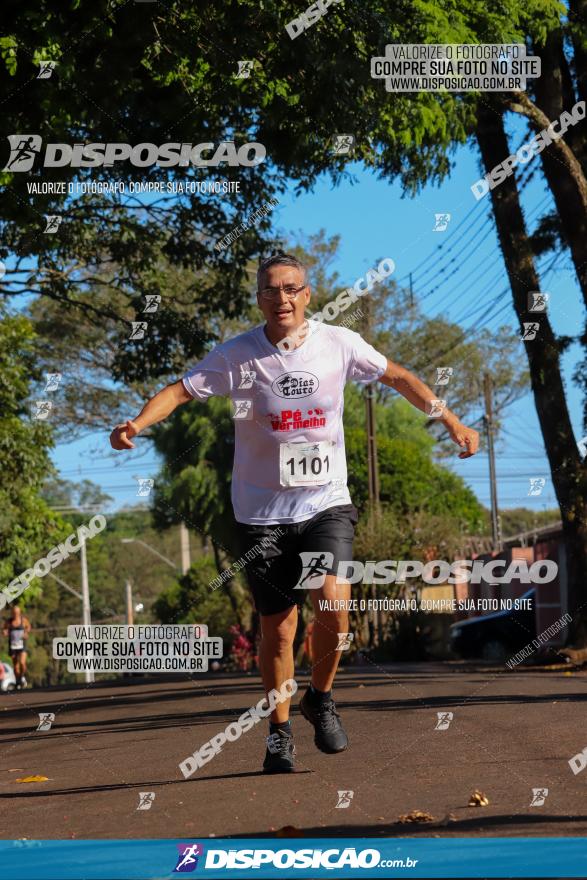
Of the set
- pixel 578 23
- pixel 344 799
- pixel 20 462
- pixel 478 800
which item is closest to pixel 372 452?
pixel 20 462

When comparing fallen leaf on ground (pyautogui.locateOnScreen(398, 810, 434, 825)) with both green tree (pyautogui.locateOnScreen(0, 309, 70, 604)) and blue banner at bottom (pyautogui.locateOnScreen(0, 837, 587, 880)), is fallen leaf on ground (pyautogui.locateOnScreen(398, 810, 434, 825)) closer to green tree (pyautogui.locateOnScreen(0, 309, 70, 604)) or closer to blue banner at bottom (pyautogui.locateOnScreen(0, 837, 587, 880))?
blue banner at bottom (pyautogui.locateOnScreen(0, 837, 587, 880))

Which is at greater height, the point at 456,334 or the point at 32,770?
the point at 456,334

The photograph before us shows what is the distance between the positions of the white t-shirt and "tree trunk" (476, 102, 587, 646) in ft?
35.9

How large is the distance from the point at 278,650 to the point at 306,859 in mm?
1939

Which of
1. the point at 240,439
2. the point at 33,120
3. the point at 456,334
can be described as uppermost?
the point at 456,334

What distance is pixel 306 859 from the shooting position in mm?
4227

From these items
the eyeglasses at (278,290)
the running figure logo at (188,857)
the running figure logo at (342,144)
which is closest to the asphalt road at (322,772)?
the running figure logo at (188,857)

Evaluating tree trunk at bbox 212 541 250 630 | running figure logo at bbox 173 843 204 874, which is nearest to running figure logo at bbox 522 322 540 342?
running figure logo at bbox 173 843 204 874

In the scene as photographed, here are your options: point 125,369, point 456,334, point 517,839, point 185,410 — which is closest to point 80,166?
point 125,369

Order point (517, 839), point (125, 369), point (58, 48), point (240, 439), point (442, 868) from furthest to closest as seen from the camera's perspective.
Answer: point (125, 369) → point (58, 48) → point (240, 439) → point (517, 839) → point (442, 868)

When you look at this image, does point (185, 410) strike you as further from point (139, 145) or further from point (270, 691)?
point (270, 691)

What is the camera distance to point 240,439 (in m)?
6.00

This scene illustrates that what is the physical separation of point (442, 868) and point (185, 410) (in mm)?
33651

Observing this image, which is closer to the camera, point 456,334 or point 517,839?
point 517,839
